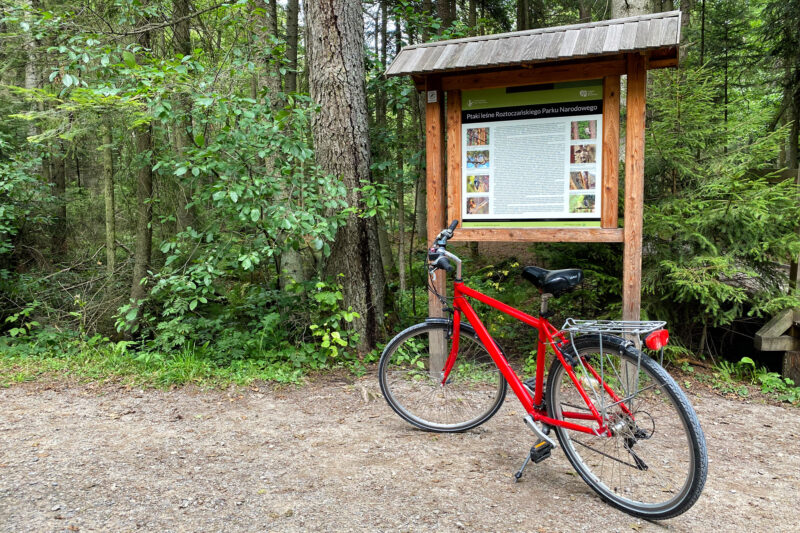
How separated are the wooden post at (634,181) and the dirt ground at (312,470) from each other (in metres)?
1.15

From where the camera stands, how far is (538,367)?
3.15 m

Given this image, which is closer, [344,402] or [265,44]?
[344,402]

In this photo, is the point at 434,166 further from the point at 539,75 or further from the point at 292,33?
the point at 292,33

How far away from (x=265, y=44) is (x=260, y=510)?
4.44 m

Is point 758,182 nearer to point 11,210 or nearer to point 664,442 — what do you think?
point 664,442

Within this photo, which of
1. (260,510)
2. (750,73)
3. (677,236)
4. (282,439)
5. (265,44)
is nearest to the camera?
(260,510)

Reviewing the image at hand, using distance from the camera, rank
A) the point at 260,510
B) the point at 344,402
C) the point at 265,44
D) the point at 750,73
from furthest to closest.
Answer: the point at 750,73
the point at 265,44
the point at 344,402
the point at 260,510

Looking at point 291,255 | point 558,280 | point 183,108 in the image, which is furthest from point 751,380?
point 183,108

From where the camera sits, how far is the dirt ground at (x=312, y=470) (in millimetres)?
2568

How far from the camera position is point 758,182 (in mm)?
4598

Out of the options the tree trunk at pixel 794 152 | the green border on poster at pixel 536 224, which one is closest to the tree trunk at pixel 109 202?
the green border on poster at pixel 536 224

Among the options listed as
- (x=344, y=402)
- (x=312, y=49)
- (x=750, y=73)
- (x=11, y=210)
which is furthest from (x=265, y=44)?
(x=750, y=73)

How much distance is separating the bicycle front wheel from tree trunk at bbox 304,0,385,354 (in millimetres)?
1456

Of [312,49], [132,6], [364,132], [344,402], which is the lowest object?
[344,402]
